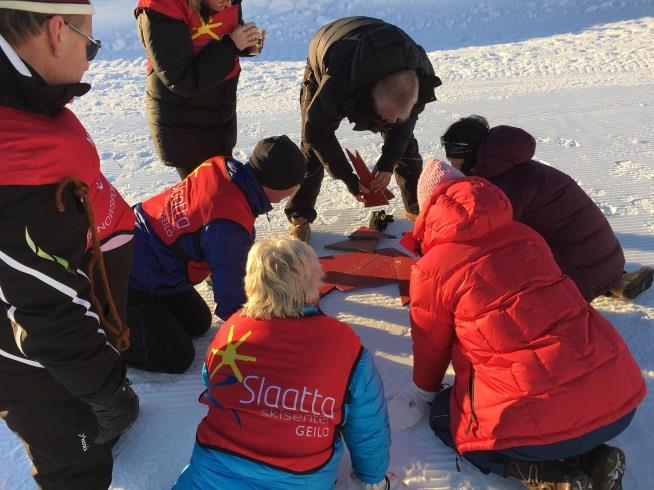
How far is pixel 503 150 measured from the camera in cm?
243

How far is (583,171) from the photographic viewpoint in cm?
404

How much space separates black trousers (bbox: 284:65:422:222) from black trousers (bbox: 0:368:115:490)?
80.0 inches

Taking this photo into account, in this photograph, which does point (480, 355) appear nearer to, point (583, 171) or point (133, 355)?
point (133, 355)

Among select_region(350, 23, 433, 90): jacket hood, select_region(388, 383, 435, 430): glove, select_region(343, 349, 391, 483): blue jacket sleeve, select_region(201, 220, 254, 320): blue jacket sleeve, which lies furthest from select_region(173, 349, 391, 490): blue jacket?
select_region(350, 23, 433, 90): jacket hood

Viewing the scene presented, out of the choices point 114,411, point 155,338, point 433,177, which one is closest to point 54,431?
point 114,411

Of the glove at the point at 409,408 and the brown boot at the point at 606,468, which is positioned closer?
the brown boot at the point at 606,468

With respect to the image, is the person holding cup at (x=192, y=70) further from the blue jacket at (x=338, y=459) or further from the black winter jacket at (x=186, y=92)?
the blue jacket at (x=338, y=459)

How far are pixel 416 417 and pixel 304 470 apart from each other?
734mm

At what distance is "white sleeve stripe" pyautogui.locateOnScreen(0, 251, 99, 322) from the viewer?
1.21m

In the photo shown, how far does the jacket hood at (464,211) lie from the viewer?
184 centimetres

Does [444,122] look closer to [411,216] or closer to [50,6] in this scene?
[411,216]

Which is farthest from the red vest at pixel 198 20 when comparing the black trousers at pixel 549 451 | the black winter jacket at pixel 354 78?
the black trousers at pixel 549 451

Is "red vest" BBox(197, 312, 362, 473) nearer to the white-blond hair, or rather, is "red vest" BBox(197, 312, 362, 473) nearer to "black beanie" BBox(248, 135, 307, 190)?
"black beanie" BBox(248, 135, 307, 190)

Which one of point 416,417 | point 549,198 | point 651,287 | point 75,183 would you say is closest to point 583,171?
point 651,287
